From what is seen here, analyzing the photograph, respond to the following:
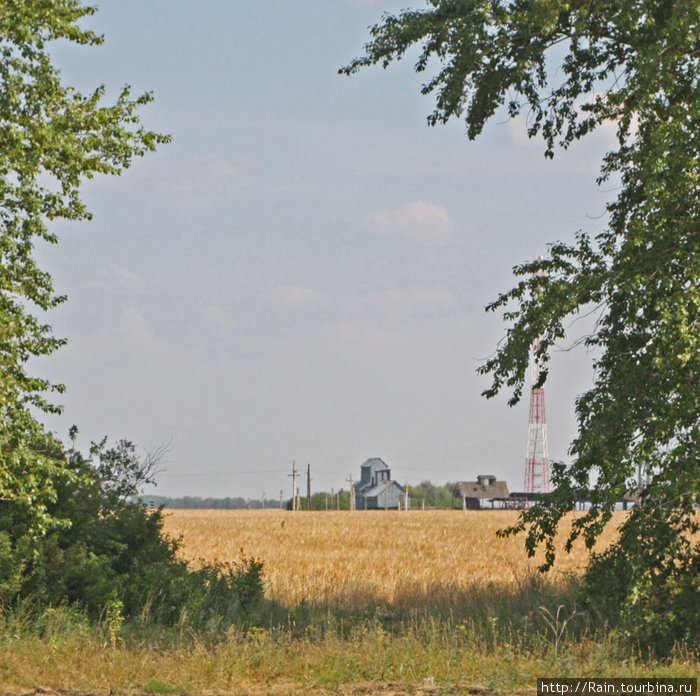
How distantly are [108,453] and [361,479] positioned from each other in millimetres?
146825

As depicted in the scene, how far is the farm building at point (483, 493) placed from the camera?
133250 mm

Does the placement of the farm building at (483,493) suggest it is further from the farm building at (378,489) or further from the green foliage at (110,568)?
the green foliage at (110,568)

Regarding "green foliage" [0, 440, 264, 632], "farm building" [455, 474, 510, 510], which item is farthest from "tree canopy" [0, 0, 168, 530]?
"farm building" [455, 474, 510, 510]

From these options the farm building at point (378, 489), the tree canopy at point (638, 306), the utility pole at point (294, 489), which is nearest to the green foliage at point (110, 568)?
the tree canopy at point (638, 306)

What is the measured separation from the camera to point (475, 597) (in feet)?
60.8

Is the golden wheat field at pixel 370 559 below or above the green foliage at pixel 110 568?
below

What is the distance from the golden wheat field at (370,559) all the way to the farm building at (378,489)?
98.3 m

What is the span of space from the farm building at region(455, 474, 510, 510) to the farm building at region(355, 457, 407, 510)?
30.9 ft

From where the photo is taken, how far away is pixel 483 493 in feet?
443

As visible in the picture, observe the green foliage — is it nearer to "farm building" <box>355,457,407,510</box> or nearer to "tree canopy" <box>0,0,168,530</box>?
"tree canopy" <box>0,0,168,530</box>

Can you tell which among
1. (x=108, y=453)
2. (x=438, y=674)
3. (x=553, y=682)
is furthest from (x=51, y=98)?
(x=553, y=682)

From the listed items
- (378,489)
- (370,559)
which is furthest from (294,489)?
(370,559)

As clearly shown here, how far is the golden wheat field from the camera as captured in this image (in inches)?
802

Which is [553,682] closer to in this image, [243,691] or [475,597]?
[243,691]
